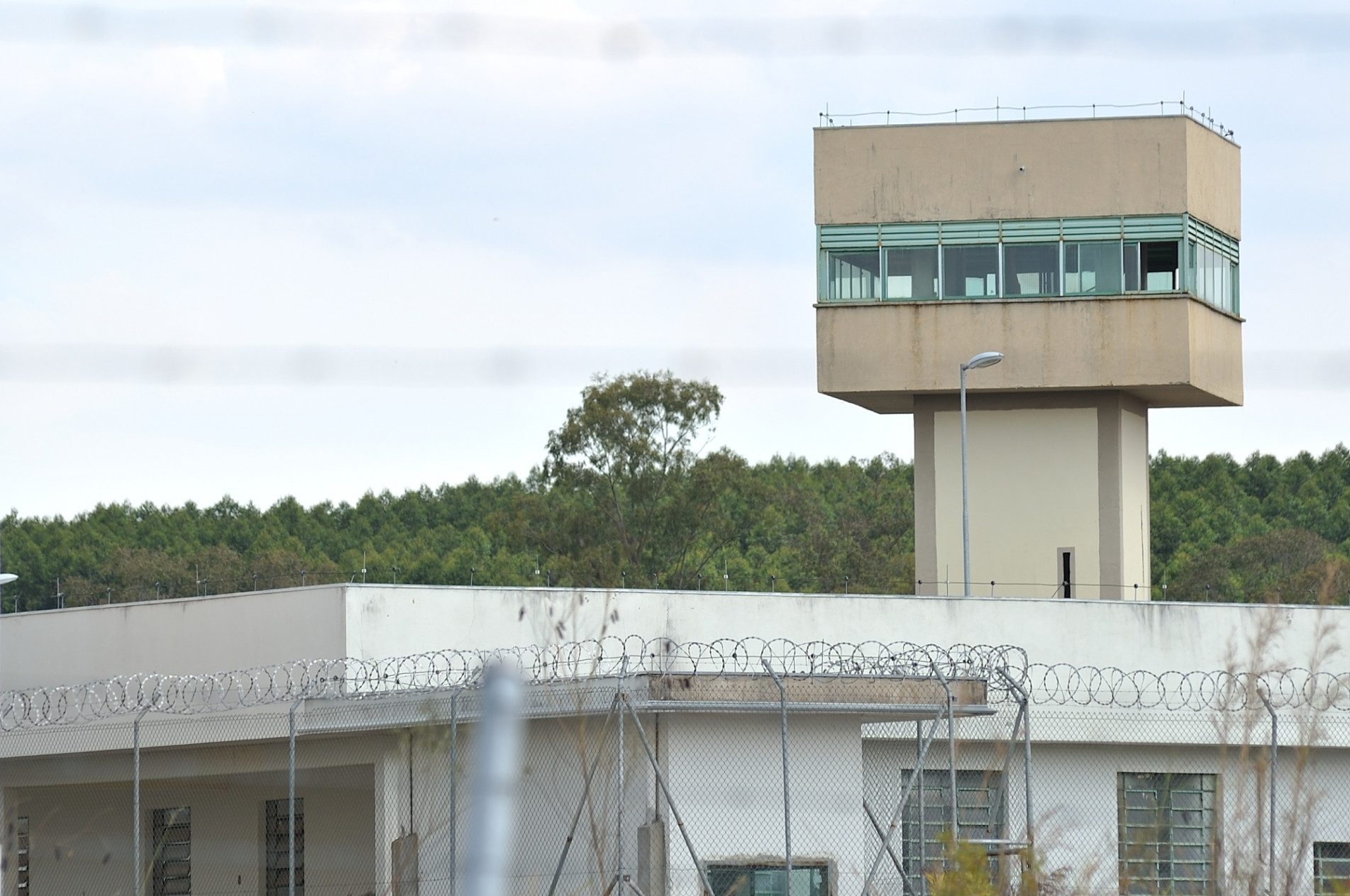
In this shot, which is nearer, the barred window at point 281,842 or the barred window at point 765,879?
the barred window at point 765,879

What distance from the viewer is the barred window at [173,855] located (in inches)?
952

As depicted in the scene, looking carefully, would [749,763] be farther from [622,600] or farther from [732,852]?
[622,600]

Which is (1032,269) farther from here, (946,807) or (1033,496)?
(946,807)

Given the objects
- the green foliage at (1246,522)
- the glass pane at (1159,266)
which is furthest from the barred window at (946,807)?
the green foliage at (1246,522)

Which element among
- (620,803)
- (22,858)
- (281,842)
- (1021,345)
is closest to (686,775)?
(620,803)

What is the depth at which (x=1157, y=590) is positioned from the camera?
246 ft

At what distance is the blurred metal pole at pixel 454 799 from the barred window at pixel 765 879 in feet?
7.65

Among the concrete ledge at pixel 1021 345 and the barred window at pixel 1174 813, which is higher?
the concrete ledge at pixel 1021 345

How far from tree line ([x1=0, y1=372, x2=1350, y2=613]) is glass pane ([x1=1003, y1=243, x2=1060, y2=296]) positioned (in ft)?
26.2

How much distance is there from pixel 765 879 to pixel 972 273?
16.9 m

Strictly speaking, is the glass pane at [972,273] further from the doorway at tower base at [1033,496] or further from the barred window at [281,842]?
the barred window at [281,842]

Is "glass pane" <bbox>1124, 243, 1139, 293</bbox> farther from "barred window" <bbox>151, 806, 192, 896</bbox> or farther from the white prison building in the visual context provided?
"barred window" <bbox>151, 806, 192, 896</bbox>

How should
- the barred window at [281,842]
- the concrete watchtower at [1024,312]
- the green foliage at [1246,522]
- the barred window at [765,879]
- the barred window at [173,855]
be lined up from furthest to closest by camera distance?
the green foliage at [1246,522], the concrete watchtower at [1024,312], the barred window at [173,855], the barred window at [281,842], the barred window at [765,879]

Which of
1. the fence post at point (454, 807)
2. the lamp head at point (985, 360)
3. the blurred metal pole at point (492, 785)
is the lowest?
the fence post at point (454, 807)
